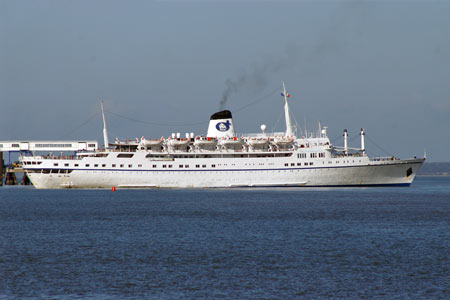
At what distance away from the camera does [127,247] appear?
2791 cm

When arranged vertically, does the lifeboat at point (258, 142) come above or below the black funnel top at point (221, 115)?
below

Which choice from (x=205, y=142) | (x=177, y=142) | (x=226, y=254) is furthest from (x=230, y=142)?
(x=226, y=254)

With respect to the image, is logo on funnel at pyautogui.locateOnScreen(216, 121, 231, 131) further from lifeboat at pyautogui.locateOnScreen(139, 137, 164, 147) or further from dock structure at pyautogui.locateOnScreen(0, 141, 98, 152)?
dock structure at pyautogui.locateOnScreen(0, 141, 98, 152)

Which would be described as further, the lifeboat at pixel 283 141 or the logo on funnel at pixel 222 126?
the logo on funnel at pixel 222 126

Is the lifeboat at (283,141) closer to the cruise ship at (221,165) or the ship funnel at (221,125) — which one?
the cruise ship at (221,165)

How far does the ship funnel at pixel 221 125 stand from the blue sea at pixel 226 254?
29524 mm

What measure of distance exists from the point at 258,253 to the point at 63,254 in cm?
808

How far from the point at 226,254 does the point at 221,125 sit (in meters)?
50.8

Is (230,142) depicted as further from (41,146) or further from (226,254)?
(226,254)

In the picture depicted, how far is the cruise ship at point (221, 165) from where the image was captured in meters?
69.6

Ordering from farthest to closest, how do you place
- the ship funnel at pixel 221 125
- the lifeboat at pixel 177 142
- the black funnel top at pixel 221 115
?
the black funnel top at pixel 221 115
the ship funnel at pixel 221 125
the lifeboat at pixel 177 142

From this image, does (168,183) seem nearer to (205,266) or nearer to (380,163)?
(380,163)

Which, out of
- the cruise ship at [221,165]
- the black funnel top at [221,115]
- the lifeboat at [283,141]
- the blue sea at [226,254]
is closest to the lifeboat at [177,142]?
the cruise ship at [221,165]

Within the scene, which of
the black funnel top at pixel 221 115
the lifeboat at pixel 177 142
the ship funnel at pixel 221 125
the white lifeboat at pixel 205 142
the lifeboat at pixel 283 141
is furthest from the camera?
the black funnel top at pixel 221 115
